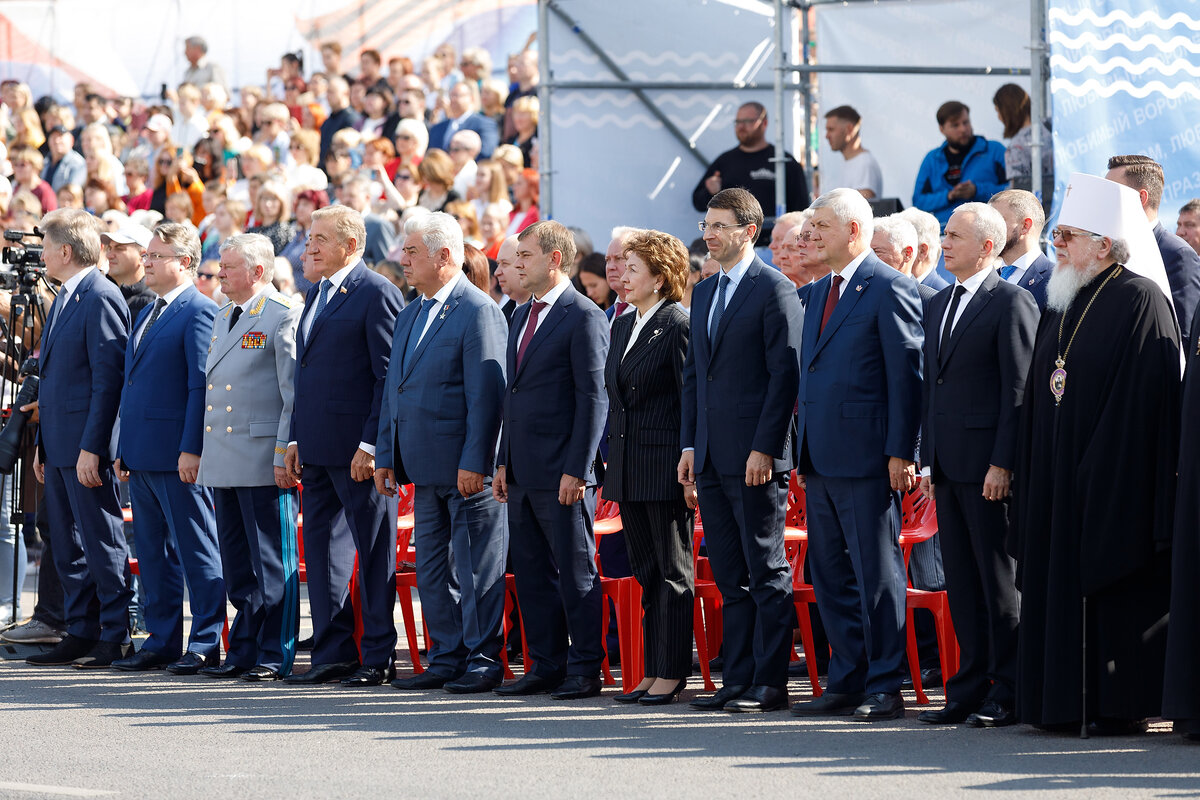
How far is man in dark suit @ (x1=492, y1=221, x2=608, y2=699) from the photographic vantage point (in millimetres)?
8453

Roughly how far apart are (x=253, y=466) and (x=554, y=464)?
63.6 inches

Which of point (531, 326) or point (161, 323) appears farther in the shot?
point (161, 323)

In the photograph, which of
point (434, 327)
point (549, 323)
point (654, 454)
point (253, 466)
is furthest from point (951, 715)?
point (253, 466)

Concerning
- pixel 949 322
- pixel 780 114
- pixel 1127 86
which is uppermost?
pixel 780 114

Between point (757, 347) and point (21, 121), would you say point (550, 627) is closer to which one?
point (757, 347)

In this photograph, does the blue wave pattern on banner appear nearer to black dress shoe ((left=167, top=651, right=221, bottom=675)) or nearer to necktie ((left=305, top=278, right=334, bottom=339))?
necktie ((left=305, top=278, right=334, bottom=339))

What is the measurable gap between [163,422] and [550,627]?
2326 millimetres

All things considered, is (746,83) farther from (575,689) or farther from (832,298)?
(575,689)

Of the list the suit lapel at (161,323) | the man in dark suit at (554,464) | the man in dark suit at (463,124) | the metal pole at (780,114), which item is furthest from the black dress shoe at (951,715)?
the man in dark suit at (463,124)

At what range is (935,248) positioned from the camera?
914 centimetres

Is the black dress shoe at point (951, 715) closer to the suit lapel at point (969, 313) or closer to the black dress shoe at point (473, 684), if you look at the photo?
the suit lapel at point (969, 313)

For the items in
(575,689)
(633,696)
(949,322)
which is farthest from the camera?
(575,689)

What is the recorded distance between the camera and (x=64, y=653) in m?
9.93

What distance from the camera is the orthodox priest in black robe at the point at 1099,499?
23.4ft
